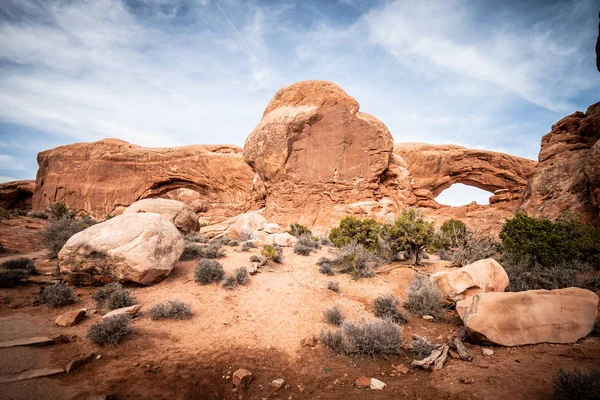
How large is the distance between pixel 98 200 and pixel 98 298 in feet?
89.1

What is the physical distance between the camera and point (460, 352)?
352 centimetres

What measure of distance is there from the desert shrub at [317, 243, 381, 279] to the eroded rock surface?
3.24 meters

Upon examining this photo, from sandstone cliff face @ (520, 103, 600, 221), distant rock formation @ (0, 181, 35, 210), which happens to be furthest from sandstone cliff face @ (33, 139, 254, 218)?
sandstone cliff face @ (520, 103, 600, 221)

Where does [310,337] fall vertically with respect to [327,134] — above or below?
below

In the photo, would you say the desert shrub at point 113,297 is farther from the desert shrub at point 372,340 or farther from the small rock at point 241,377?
the desert shrub at point 372,340

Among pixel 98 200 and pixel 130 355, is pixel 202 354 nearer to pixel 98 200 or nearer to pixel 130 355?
pixel 130 355

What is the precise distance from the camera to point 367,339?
148 inches

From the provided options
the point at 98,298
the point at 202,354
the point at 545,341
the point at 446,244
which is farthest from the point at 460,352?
the point at 98,298

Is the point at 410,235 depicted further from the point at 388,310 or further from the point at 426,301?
the point at 388,310

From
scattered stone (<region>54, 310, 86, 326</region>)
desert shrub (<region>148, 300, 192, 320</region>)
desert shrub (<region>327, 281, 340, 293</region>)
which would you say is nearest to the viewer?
scattered stone (<region>54, 310, 86, 326</region>)

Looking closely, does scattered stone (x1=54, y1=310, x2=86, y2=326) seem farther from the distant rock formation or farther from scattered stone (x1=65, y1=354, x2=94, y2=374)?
the distant rock formation

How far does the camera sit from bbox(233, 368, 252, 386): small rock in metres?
3.04

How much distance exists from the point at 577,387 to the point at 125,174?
32092mm

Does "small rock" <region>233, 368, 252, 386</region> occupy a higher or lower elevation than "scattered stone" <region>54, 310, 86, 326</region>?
lower
